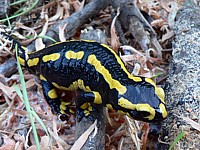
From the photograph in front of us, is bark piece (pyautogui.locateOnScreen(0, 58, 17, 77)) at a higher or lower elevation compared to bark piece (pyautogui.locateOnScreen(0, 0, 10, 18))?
lower

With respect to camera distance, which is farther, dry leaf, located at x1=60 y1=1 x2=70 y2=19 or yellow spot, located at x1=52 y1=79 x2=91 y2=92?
dry leaf, located at x1=60 y1=1 x2=70 y2=19

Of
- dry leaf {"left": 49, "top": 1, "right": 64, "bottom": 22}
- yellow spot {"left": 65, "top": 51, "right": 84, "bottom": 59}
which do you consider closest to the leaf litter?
dry leaf {"left": 49, "top": 1, "right": 64, "bottom": 22}

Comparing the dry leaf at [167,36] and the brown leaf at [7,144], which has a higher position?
the dry leaf at [167,36]

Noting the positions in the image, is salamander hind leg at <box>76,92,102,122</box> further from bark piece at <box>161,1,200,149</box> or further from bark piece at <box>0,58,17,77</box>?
bark piece at <box>0,58,17,77</box>

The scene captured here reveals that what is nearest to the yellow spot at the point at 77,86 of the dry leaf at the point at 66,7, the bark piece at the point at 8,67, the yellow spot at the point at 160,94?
the bark piece at the point at 8,67

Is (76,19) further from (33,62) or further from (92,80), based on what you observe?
(92,80)

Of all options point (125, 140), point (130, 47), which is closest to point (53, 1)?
point (130, 47)

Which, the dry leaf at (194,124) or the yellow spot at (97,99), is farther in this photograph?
the yellow spot at (97,99)

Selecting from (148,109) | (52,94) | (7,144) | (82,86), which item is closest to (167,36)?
(82,86)

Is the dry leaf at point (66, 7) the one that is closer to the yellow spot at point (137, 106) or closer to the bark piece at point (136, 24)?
the bark piece at point (136, 24)

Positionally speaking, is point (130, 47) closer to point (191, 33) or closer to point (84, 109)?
point (191, 33)
